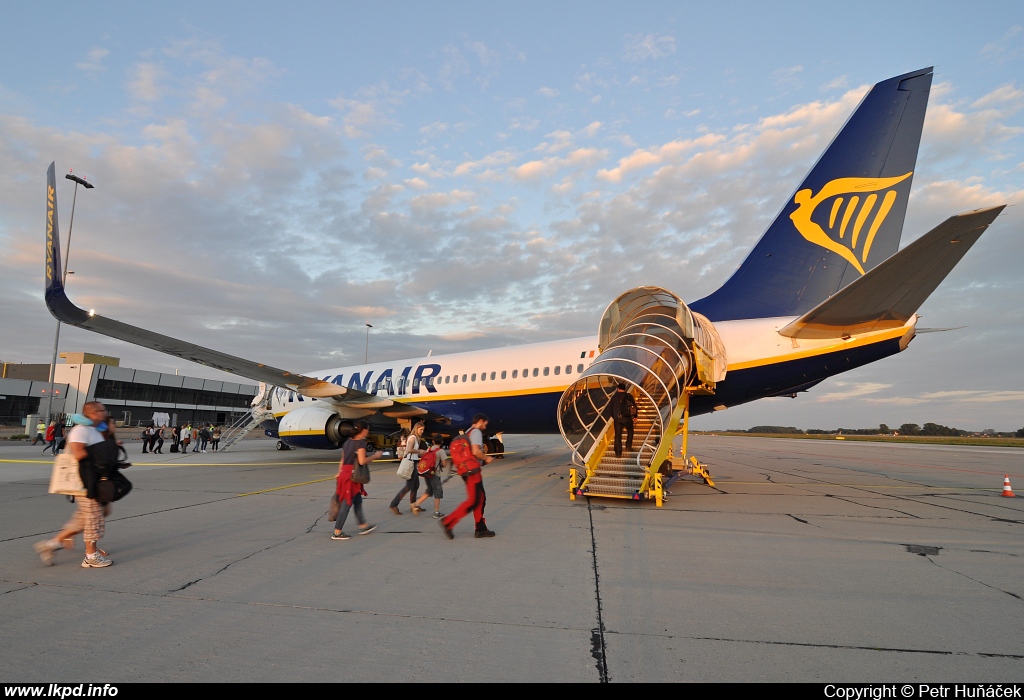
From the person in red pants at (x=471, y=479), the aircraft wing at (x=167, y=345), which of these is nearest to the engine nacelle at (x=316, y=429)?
the aircraft wing at (x=167, y=345)

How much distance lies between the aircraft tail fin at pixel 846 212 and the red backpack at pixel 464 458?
903cm

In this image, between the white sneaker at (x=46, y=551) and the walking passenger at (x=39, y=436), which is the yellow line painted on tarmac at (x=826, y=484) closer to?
the white sneaker at (x=46, y=551)

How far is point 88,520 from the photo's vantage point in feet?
17.9

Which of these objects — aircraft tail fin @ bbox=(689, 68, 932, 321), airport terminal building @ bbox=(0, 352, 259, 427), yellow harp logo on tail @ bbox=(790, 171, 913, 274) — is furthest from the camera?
airport terminal building @ bbox=(0, 352, 259, 427)

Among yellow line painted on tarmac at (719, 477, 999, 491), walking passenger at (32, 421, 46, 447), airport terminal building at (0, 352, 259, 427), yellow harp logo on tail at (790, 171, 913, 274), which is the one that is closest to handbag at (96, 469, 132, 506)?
yellow line painted on tarmac at (719, 477, 999, 491)

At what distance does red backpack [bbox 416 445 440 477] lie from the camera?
8194 millimetres

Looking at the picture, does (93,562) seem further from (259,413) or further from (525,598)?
(259,413)

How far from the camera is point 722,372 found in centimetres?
1186

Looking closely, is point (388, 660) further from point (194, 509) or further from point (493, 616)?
point (194, 509)

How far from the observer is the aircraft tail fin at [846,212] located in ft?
36.4

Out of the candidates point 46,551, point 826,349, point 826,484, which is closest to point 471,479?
point 46,551

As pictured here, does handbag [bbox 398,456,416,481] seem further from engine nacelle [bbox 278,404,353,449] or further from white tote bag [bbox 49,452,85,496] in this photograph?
engine nacelle [bbox 278,404,353,449]

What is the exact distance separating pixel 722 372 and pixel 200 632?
1090cm

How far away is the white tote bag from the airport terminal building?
4585cm
